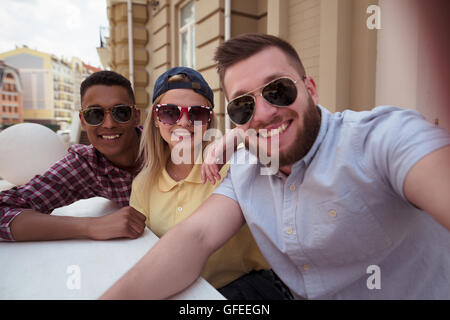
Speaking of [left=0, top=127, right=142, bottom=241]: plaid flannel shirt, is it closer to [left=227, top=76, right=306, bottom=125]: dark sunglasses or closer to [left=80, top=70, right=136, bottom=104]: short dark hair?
[left=80, top=70, right=136, bottom=104]: short dark hair

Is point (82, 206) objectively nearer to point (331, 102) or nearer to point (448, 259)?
point (448, 259)

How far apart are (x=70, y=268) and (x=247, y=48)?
1.11 m

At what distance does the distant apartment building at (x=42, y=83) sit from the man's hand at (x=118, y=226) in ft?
180

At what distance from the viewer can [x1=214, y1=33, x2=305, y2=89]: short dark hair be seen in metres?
1.16

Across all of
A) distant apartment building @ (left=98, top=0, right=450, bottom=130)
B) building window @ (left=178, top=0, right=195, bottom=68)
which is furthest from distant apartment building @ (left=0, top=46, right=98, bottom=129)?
distant apartment building @ (left=98, top=0, right=450, bottom=130)

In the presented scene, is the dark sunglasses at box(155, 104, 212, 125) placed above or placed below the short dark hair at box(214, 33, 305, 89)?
below

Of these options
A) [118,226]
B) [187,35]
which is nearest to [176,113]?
[118,226]

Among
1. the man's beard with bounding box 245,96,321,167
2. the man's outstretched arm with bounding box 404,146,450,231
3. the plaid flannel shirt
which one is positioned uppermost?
the man's beard with bounding box 245,96,321,167

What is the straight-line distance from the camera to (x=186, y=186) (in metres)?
1.51

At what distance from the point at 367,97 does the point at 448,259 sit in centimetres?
200

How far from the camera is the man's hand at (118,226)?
1262mm

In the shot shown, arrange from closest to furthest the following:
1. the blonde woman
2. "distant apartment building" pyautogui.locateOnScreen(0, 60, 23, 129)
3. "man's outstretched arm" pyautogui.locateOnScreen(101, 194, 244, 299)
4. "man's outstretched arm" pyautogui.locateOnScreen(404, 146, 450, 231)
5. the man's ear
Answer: "man's outstretched arm" pyautogui.locateOnScreen(404, 146, 450, 231) → "man's outstretched arm" pyautogui.locateOnScreen(101, 194, 244, 299) → the man's ear → the blonde woman → "distant apartment building" pyautogui.locateOnScreen(0, 60, 23, 129)
